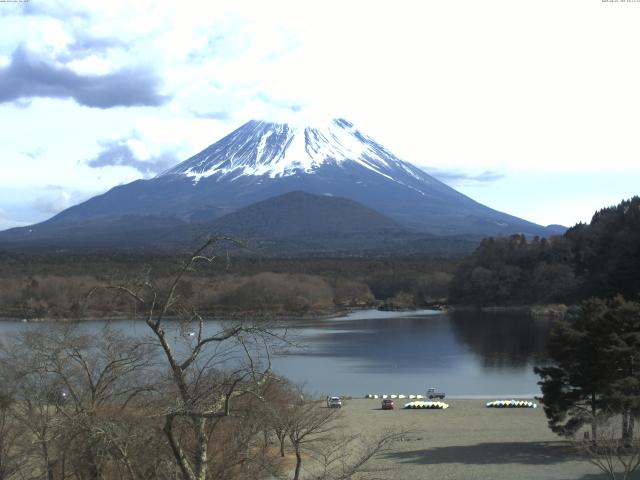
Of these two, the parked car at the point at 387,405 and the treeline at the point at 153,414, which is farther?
the parked car at the point at 387,405

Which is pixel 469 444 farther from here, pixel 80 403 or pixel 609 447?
pixel 80 403

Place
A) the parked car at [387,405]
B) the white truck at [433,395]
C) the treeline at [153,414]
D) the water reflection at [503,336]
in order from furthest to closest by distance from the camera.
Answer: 1. the water reflection at [503,336]
2. the white truck at [433,395]
3. the parked car at [387,405]
4. the treeline at [153,414]

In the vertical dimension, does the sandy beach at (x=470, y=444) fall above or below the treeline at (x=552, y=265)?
below

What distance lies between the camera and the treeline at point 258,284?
6078 centimetres

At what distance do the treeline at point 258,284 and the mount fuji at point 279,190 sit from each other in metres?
67.4

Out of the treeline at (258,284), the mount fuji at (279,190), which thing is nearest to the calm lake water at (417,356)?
the treeline at (258,284)

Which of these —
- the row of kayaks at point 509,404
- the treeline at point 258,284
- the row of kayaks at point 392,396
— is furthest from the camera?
the treeline at point 258,284

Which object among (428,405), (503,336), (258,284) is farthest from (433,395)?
(258,284)

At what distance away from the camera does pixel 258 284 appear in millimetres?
67438

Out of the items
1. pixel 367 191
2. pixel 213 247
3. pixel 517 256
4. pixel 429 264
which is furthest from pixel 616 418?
pixel 367 191

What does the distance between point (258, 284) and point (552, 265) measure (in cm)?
2259

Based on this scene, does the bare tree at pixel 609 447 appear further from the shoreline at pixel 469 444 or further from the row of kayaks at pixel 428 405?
the row of kayaks at pixel 428 405

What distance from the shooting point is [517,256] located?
224ft

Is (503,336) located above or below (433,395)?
above
